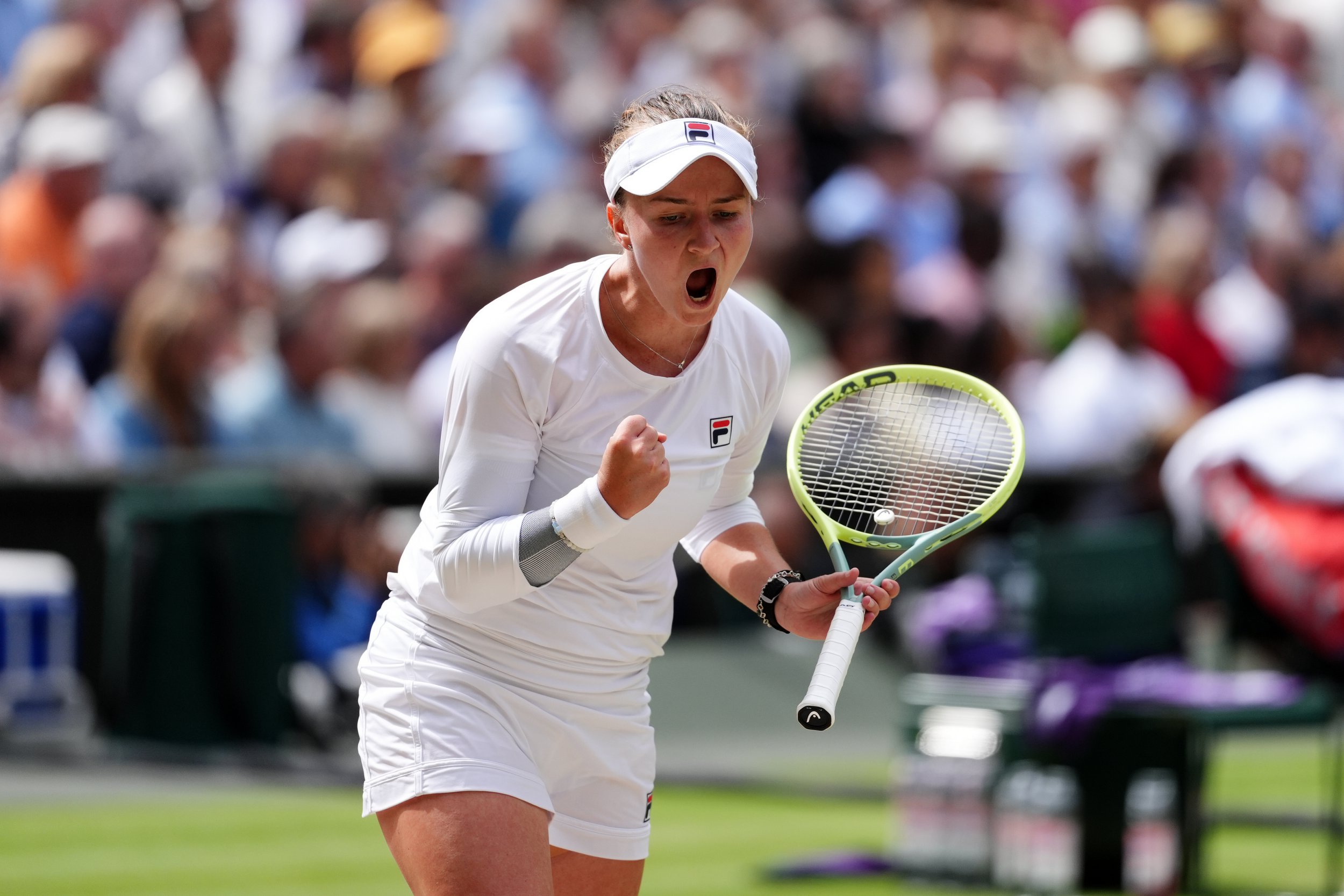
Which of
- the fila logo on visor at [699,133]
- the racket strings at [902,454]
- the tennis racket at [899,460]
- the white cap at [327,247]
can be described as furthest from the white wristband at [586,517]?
the white cap at [327,247]

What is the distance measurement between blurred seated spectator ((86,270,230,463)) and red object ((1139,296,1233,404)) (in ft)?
17.5

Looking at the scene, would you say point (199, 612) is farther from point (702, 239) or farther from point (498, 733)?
point (702, 239)

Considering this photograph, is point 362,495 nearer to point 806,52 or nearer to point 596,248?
point 596,248

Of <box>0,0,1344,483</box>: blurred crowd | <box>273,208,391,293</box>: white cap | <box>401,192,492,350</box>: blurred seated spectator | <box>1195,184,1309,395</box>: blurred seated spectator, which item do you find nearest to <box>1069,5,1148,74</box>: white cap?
<box>0,0,1344,483</box>: blurred crowd

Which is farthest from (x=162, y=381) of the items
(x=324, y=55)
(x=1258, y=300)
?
(x=1258, y=300)

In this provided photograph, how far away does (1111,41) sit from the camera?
1374cm

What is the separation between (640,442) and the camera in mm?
2998

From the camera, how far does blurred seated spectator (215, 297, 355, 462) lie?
8398mm

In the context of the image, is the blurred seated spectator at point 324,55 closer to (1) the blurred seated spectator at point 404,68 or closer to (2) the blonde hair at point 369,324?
(1) the blurred seated spectator at point 404,68

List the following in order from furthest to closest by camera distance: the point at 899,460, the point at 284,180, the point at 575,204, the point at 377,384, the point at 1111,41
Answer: the point at 1111,41 < the point at 284,180 < the point at 575,204 < the point at 377,384 < the point at 899,460

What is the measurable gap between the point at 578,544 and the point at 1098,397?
24.3 ft

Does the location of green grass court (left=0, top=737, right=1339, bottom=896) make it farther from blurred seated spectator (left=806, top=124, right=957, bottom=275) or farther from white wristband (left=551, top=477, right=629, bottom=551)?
blurred seated spectator (left=806, top=124, right=957, bottom=275)

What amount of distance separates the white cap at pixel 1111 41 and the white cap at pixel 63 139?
7.09m

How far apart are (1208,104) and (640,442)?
11.8 meters
